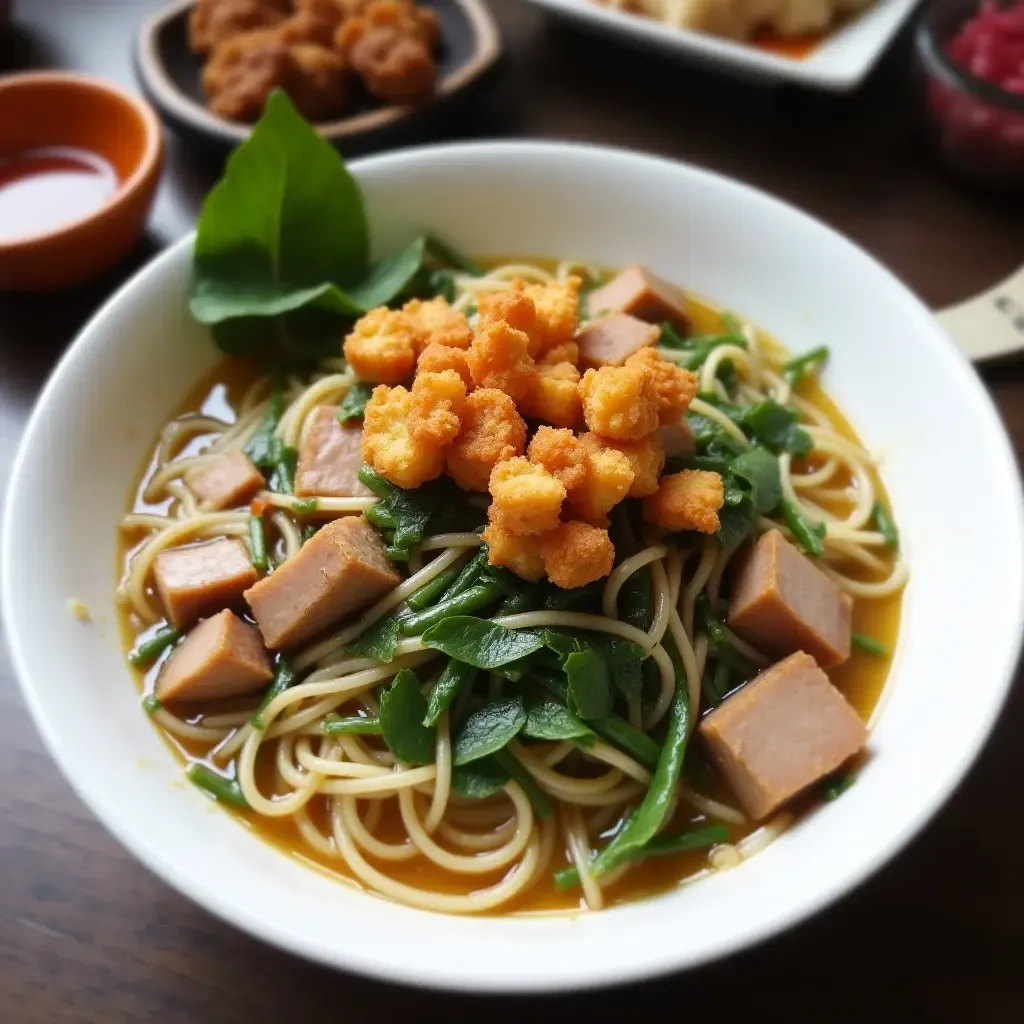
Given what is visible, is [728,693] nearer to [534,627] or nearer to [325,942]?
[534,627]

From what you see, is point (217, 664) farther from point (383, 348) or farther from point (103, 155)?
point (103, 155)

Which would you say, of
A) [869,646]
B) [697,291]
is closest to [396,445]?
[869,646]

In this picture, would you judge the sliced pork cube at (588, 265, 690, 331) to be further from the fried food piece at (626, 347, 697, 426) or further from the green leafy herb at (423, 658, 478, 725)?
the green leafy herb at (423, 658, 478, 725)

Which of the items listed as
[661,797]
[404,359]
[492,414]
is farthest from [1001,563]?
[404,359]

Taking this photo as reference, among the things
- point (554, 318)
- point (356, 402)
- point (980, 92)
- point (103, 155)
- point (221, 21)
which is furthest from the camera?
point (221, 21)

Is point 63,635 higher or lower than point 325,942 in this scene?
lower

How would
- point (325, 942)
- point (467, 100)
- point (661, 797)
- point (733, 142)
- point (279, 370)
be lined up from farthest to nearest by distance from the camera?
1. point (733, 142)
2. point (467, 100)
3. point (279, 370)
4. point (661, 797)
5. point (325, 942)
